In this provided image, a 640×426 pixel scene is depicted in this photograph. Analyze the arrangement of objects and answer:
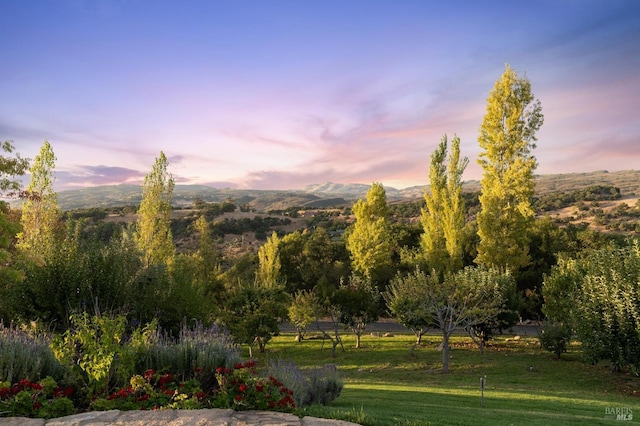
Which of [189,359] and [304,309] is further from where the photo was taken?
[304,309]

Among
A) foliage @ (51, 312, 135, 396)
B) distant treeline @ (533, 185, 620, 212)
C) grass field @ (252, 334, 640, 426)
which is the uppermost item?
distant treeline @ (533, 185, 620, 212)

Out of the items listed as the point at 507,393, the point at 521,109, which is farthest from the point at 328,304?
the point at 521,109

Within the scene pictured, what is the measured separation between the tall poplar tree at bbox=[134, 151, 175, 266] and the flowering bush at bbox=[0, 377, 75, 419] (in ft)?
67.5

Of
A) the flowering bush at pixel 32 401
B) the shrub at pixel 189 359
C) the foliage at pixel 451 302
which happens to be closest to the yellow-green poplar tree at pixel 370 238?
the foliage at pixel 451 302

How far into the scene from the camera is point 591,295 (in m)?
18.8

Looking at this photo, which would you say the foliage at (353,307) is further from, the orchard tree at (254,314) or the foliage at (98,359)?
the foliage at (98,359)

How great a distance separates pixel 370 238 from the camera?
4075 centimetres

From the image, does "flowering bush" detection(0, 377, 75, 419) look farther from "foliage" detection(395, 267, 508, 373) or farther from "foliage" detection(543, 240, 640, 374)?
"foliage" detection(543, 240, 640, 374)

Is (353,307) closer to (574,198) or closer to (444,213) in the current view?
(444,213)

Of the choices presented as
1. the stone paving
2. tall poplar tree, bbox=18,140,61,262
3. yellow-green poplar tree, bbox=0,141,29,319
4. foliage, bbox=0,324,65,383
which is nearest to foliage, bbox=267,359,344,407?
the stone paving

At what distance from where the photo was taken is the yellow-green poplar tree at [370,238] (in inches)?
1580

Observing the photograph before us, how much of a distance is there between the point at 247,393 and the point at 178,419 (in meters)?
1.30

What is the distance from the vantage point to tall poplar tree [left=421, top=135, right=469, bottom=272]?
3609cm

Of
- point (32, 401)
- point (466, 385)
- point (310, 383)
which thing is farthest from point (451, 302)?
point (32, 401)
